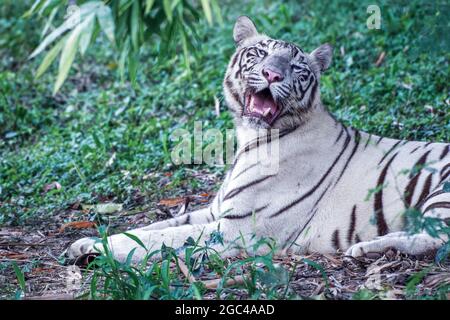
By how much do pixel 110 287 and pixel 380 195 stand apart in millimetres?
1780

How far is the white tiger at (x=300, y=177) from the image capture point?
4.55 meters

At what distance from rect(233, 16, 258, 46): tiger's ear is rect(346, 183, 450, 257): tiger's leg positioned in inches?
64.6

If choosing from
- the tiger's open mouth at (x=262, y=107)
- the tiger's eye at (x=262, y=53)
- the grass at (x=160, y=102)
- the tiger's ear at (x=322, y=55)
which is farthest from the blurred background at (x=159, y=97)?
the tiger's ear at (x=322, y=55)

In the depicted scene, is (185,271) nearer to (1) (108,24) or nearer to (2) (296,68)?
(1) (108,24)

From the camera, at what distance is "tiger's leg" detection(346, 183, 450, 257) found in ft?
13.6

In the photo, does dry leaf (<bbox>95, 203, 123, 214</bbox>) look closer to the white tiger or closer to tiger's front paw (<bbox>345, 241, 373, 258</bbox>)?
the white tiger

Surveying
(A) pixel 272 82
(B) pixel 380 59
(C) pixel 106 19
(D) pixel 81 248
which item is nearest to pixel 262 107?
(A) pixel 272 82

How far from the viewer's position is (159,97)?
8047 mm

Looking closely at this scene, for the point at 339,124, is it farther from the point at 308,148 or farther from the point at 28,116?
the point at 28,116

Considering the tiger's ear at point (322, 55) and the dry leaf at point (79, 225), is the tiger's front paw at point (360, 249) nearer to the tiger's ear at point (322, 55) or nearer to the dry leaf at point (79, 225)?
the tiger's ear at point (322, 55)

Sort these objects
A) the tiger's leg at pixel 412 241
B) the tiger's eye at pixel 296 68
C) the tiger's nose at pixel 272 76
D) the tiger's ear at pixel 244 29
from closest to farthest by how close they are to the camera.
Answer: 1. the tiger's leg at pixel 412 241
2. the tiger's nose at pixel 272 76
3. the tiger's eye at pixel 296 68
4. the tiger's ear at pixel 244 29

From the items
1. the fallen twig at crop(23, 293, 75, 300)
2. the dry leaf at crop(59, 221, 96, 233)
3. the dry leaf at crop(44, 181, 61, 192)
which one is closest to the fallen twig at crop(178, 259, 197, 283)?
the fallen twig at crop(23, 293, 75, 300)

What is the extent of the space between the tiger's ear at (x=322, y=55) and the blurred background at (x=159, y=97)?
78 cm

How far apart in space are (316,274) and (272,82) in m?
1.23
